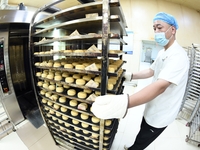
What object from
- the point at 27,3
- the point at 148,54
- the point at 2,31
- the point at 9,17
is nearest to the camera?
the point at 9,17

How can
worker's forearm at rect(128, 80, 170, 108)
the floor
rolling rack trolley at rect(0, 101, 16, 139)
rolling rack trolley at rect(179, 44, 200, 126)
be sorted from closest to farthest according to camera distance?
worker's forearm at rect(128, 80, 170, 108) < the floor < rolling rack trolley at rect(0, 101, 16, 139) < rolling rack trolley at rect(179, 44, 200, 126)

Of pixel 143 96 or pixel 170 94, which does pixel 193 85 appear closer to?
pixel 170 94

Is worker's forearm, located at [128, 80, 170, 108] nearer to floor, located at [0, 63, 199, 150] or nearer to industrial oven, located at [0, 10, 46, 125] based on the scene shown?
floor, located at [0, 63, 199, 150]

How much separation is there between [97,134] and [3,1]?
2.62m

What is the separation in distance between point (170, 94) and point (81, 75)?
0.84m

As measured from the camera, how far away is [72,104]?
919 mm

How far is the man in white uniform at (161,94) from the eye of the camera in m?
0.64

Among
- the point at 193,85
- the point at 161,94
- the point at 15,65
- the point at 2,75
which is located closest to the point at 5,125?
the point at 2,75

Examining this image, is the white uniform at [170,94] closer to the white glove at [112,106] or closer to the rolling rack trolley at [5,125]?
the white glove at [112,106]

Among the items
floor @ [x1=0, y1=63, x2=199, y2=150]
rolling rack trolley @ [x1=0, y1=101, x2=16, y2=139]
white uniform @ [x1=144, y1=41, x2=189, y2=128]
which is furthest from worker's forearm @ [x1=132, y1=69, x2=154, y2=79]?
rolling rack trolley @ [x1=0, y1=101, x2=16, y2=139]

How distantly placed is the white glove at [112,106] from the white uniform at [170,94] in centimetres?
36

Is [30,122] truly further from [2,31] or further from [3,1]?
[3,1]

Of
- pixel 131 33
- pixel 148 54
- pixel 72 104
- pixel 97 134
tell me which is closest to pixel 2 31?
pixel 72 104

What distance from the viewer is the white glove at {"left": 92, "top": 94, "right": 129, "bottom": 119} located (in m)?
0.63
